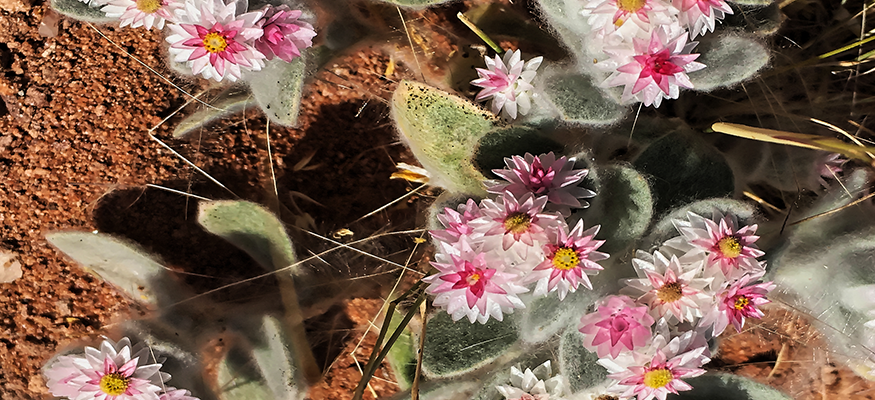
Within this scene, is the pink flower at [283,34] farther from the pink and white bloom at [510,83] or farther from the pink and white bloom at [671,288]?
the pink and white bloom at [671,288]

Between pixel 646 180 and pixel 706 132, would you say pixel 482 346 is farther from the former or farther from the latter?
pixel 706 132

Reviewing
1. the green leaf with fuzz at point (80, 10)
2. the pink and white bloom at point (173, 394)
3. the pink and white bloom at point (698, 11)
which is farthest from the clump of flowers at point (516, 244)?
the green leaf with fuzz at point (80, 10)

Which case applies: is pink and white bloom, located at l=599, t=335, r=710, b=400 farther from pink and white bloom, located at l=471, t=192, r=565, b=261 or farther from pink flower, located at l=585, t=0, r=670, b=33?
pink flower, located at l=585, t=0, r=670, b=33

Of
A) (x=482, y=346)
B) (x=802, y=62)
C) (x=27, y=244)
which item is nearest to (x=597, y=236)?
(x=482, y=346)

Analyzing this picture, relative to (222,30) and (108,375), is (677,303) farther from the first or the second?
(108,375)

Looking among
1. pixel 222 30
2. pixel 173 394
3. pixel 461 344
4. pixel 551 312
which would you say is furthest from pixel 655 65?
pixel 173 394

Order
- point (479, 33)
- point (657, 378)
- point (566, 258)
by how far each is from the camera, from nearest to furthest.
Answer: point (566, 258) < point (657, 378) < point (479, 33)
